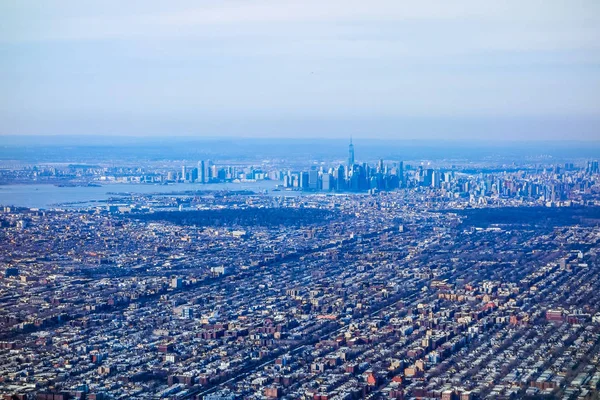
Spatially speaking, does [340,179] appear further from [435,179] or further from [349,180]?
[435,179]

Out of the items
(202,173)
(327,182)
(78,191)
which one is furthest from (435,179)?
(78,191)

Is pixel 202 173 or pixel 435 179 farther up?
pixel 435 179

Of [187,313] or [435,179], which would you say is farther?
[435,179]

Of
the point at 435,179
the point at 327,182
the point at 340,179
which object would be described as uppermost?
the point at 435,179

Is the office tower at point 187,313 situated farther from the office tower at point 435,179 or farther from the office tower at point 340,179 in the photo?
the office tower at point 340,179

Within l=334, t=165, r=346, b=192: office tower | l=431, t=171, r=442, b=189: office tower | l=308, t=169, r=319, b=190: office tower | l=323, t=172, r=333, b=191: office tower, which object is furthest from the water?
l=431, t=171, r=442, b=189: office tower

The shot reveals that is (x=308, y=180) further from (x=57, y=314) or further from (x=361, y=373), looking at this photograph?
(x=361, y=373)

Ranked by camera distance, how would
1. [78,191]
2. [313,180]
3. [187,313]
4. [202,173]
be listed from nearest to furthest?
1. [187,313]
2. [78,191]
3. [313,180]
4. [202,173]

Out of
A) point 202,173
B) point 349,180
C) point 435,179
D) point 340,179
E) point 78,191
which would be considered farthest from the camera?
point 202,173

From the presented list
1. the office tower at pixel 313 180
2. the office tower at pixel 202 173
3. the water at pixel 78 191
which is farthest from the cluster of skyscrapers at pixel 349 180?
the office tower at pixel 202 173

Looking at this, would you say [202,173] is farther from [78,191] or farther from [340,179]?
[78,191]
